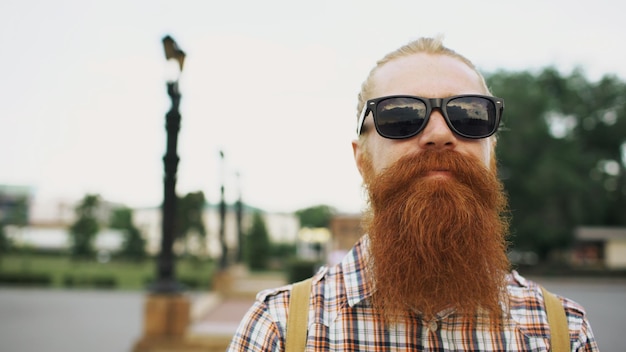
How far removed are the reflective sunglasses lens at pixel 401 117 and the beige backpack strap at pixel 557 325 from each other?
57 cm

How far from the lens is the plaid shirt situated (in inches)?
45.4

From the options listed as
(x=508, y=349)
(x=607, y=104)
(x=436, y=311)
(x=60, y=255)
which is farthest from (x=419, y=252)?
(x=60, y=255)

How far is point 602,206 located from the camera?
36938 millimetres

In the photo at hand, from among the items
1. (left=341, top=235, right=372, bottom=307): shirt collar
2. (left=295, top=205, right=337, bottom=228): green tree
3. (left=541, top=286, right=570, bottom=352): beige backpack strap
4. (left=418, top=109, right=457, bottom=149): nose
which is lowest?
(left=541, top=286, right=570, bottom=352): beige backpack strap

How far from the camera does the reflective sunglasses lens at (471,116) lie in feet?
4.18

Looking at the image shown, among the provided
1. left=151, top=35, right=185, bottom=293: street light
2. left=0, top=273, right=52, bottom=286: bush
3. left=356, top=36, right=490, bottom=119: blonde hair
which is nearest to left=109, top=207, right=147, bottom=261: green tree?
left=0, top=273, right=52, bottom=286: bush

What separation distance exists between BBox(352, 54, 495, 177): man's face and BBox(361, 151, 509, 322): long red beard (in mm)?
37

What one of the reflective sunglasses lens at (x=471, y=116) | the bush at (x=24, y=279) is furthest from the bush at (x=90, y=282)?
the reflective sunglasses lens at (x=471, y=116)

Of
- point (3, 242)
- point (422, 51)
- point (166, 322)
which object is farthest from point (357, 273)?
point (3, 242)

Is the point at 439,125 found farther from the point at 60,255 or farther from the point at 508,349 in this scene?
the point at 60,255

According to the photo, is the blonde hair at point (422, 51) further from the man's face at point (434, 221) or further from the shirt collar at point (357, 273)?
the shirt collar at point (357, 273)

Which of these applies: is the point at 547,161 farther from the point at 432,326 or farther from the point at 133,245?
the point at 133,245

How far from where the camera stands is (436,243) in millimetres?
1239

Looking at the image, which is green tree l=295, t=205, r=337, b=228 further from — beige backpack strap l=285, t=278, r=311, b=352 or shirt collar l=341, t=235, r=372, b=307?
beige backpack strap l=285, t=278, r=311, b=352
